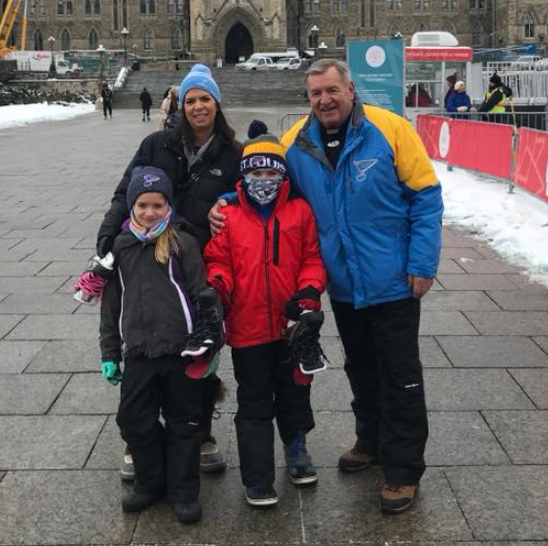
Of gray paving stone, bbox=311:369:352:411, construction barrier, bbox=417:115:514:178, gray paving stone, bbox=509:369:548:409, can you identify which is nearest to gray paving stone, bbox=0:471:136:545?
gray paving stone, bbox=311:369:352:411

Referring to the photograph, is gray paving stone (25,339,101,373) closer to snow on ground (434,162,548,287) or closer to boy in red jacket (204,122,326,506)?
boy in red jacket (204,122,326,506)

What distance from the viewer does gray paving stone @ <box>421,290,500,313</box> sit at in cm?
671

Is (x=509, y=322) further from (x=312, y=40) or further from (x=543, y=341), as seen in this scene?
(x=312, y=40)

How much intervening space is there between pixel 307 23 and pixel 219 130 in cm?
7839

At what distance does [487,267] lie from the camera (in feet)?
26.6

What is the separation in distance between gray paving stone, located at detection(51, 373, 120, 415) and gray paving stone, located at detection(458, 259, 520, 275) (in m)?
4.18

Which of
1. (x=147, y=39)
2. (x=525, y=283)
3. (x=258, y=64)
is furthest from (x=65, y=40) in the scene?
(x=525, y=283)

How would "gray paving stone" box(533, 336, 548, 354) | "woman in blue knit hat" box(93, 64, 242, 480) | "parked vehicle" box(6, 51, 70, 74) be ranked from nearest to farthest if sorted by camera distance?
"woman in blue knit hat" box(93, 64, 242, 480) → "gray paving stone" box(533, 336, 548, 354) → "parked vehicle" box(6, 51, 70, 74)

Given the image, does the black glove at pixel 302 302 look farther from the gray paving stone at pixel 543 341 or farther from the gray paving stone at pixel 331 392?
the gray paving stone at pixel 543 341

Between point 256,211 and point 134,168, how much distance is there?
59 centimetres

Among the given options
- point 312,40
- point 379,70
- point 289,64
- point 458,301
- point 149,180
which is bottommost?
point 458,301

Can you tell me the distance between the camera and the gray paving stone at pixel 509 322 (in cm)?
604

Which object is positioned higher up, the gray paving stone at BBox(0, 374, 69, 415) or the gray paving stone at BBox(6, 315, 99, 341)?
the gray paving stone at BBox(6, 315, 99, 341)

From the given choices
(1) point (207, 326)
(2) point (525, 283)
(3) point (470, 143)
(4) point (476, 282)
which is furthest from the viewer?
(3) point (470, 143)
